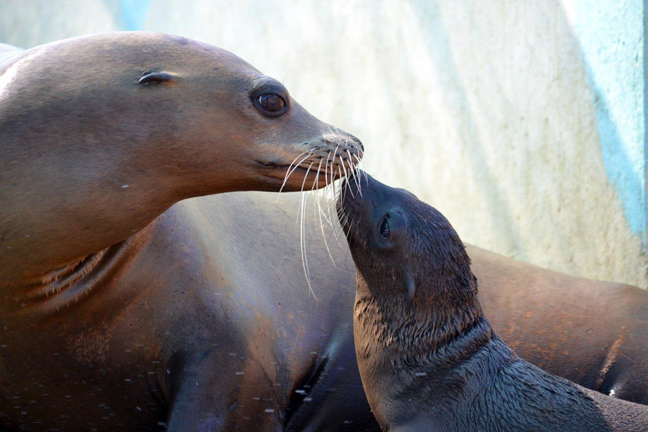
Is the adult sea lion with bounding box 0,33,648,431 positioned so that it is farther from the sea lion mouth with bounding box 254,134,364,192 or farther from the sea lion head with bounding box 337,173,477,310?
the sea lion head with bounding box 337,173,477,310

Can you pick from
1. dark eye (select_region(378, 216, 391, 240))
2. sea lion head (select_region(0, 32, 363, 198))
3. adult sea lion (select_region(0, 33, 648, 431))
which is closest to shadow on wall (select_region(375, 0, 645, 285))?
adult sea lion (select_region(0, 33, 648, 431))

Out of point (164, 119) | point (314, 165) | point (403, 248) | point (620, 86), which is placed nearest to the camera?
point (164, 119)

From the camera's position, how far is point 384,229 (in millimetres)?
2801

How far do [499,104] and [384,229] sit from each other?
2091 mm

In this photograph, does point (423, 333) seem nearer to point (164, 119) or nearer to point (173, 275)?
point (173, 275)

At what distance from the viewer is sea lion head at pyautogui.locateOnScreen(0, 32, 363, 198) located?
2365 mm

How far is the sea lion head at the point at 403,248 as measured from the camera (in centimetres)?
275

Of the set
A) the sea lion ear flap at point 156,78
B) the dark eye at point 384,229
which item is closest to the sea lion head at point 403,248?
the dark eye at point 384,229

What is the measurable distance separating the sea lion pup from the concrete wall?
1633 millimetres

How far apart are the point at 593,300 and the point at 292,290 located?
1.32m

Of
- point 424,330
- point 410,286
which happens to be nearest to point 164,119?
point 410,286

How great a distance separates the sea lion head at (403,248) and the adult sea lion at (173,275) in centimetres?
22

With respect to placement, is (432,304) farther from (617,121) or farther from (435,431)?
(617,121)

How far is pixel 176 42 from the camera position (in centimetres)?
263
